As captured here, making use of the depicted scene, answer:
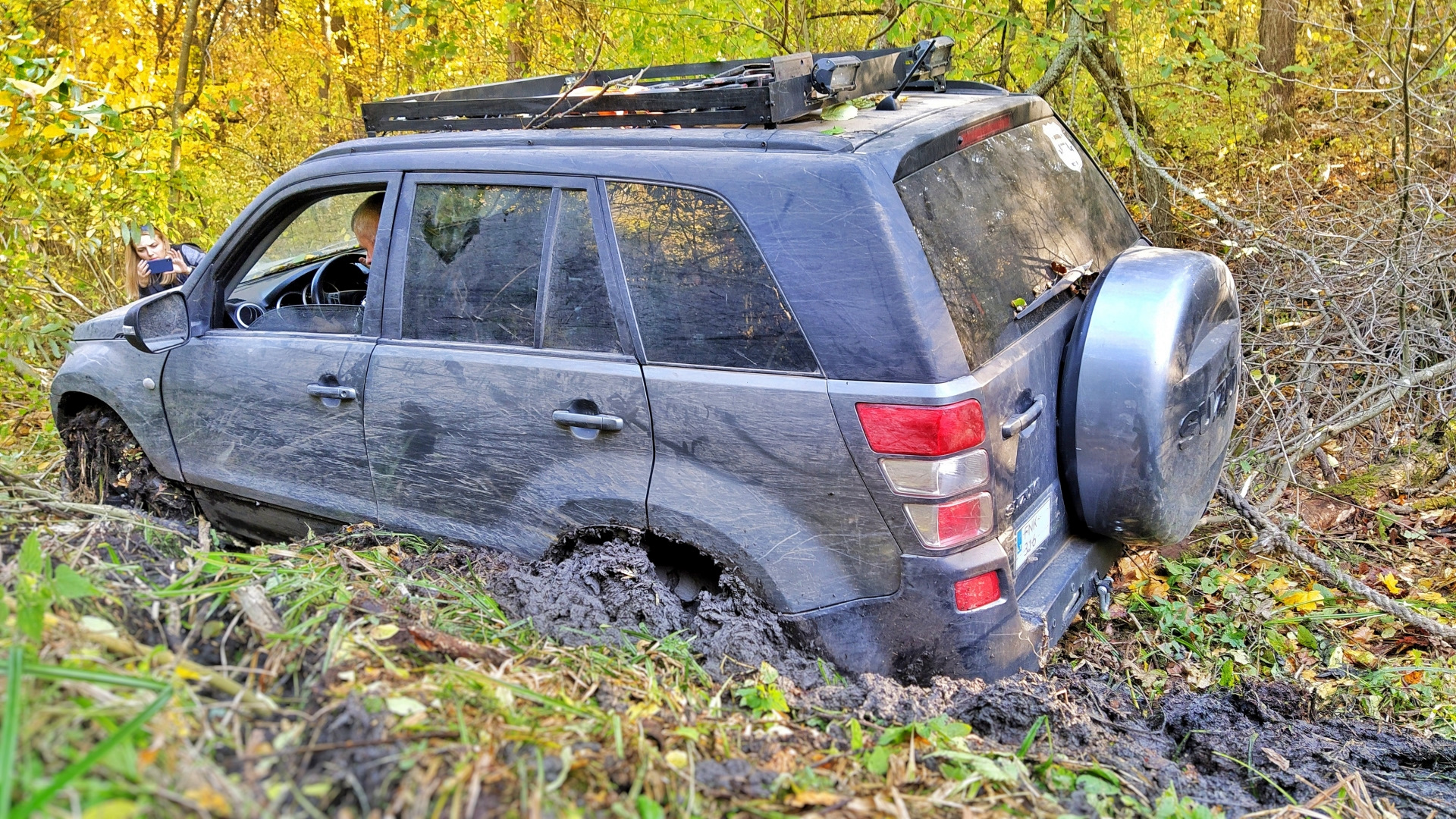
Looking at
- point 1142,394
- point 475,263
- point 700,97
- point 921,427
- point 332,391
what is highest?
point 700,97

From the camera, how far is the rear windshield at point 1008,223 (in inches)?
103

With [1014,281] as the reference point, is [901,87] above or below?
above

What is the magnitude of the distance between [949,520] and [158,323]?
3.08 meters

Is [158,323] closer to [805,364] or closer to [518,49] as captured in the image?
[805,364]

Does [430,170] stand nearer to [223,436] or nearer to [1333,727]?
[223,436]

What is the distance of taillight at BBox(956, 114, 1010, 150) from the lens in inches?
117

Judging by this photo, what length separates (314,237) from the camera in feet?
13.4

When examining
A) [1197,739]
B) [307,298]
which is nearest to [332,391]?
[307,298]

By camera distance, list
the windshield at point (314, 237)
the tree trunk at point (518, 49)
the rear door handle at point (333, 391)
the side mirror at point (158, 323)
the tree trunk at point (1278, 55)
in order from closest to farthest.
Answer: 1. the rear door handle at point (333, 391)
2. the side mirror at point (158, 323)
3. the windshield at point (314, 237)
4. the tree trunk at point (1278, 55)
5. the tree trunk at point (518, 49)

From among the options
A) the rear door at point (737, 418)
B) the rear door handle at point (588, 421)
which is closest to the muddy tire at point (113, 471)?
the rear door handle at point (588, 421)

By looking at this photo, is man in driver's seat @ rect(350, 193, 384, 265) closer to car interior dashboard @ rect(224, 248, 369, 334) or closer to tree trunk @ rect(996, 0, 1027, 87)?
car interior dashboard @ rect(224, 248, 369, 334)

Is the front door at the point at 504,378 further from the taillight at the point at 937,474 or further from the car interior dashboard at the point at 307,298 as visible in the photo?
the taillight at the point at 937,474

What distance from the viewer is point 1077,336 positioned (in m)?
2.86

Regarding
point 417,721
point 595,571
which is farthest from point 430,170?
point 417,721
